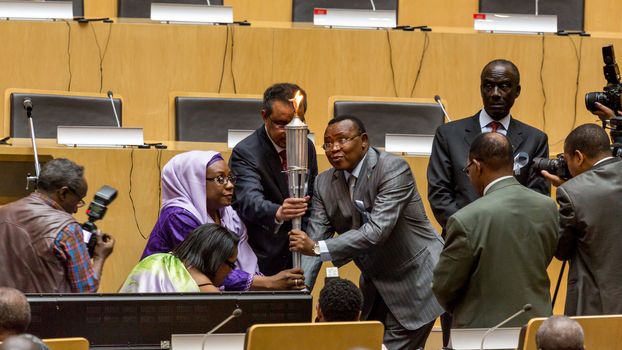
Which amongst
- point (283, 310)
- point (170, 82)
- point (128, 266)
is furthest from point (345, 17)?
point (283, 310)

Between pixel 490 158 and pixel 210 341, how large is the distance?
1.23 meters

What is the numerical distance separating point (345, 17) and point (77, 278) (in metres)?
3.70

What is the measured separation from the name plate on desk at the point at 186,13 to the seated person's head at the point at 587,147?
347 centimetres

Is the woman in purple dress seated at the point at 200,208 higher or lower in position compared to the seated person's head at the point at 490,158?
lower

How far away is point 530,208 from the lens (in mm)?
4176

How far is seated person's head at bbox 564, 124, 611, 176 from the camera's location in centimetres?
452

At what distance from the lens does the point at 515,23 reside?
7625 millimetres

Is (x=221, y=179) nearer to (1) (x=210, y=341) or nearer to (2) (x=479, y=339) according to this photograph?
(1) (x=210, y=341)

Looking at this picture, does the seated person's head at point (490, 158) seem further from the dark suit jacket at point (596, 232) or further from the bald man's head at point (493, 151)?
the dark suit jacket at point (596, 232)

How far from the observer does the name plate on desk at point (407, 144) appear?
6.38 meters

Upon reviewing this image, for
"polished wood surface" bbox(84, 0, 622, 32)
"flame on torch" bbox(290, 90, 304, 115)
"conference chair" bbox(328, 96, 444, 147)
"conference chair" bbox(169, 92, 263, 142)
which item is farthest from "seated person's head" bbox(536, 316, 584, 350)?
"polished wood surface" bbox(84, 0, 622, 32)

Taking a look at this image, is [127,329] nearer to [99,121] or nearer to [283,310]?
[283,310]

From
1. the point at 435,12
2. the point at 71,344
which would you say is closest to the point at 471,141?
the point at 71,344

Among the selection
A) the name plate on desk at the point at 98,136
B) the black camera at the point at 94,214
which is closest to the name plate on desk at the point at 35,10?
the name plate on desk at the point at 98,136
